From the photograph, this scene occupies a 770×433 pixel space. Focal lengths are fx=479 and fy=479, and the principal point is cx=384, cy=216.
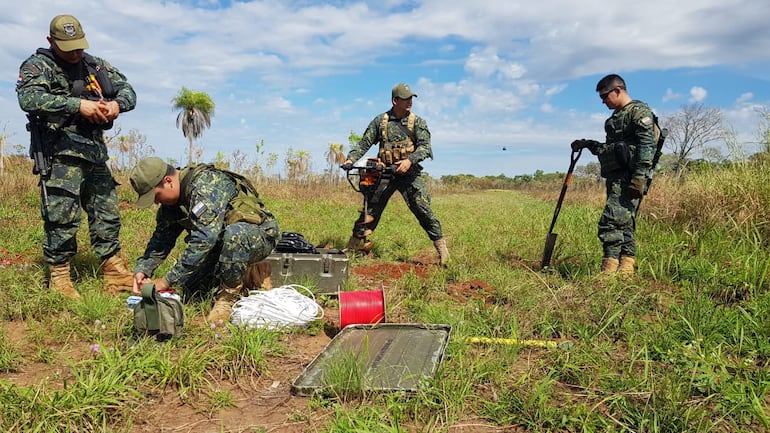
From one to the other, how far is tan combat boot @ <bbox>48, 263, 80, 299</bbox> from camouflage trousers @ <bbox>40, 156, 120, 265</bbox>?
0.06m

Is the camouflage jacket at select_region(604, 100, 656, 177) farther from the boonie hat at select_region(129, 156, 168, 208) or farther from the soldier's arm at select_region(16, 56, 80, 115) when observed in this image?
the soldier's arm at select_region(16, 56, 80, 115)

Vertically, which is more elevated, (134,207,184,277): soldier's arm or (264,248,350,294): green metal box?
(134,207,184,277): soldier's arm

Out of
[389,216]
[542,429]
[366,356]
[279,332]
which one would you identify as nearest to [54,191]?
[279,332]

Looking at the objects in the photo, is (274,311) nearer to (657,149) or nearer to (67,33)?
(67,33)

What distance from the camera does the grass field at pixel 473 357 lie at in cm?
220

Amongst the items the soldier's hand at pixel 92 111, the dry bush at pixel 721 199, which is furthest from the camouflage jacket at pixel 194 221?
the dry bush at pixel 721 199

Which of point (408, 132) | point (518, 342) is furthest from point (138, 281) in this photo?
point (408, 132)

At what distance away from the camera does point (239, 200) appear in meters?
3.76

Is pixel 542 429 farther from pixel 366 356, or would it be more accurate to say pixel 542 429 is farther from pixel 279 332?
pixel 279 332

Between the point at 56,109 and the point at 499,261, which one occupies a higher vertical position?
the point at 56,109

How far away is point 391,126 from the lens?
5840 mm

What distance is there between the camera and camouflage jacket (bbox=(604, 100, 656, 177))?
14.7 feet

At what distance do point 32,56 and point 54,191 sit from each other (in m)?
1.08

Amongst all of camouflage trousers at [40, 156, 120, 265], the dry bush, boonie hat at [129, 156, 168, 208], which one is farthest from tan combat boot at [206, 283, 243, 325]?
the dry bush
